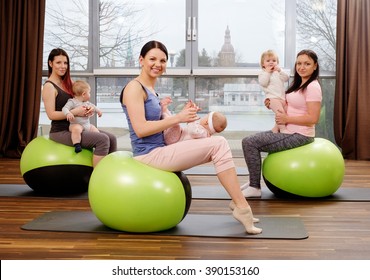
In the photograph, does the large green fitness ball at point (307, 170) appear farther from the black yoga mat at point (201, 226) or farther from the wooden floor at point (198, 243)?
the black yoga mat at point (201, 226)

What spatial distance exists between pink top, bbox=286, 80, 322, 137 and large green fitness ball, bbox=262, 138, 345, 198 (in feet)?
0.38

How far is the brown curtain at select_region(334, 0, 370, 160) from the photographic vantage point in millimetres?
6004

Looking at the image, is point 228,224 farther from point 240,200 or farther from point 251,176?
point 251,176

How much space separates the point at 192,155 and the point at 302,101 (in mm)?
1335

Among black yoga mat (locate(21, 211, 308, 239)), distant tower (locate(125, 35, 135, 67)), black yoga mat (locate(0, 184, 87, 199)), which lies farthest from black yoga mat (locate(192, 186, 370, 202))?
distant tower (locate(125, 35, 135, 67))

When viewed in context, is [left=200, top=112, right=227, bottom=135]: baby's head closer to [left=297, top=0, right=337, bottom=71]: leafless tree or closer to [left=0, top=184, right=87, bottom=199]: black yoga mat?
[left=0, top=184, right=87, bottom=199]: black yoga mat

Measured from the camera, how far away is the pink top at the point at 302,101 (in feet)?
12.4

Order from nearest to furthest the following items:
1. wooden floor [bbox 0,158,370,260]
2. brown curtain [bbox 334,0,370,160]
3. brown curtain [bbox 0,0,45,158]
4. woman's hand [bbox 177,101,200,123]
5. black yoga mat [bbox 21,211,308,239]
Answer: wooden floor [bbox 0,158,370,260]
woman's hand [bbox 177,101,200,123]
black yoga mat [bbox 21,211,308,239]
brown curtain [bbox 334,0,370,160]
brown curtain [bbox 0,0,45,158]

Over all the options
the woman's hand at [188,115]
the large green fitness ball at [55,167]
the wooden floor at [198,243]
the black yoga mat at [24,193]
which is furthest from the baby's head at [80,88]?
the woman's hand at [188,115]

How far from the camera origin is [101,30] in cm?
671

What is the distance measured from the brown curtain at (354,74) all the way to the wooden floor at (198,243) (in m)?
2.70

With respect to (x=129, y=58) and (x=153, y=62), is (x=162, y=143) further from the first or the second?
(x=129, y=58)

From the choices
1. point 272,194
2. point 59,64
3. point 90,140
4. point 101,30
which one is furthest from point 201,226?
point 101,30

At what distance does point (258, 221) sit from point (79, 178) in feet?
4.72
